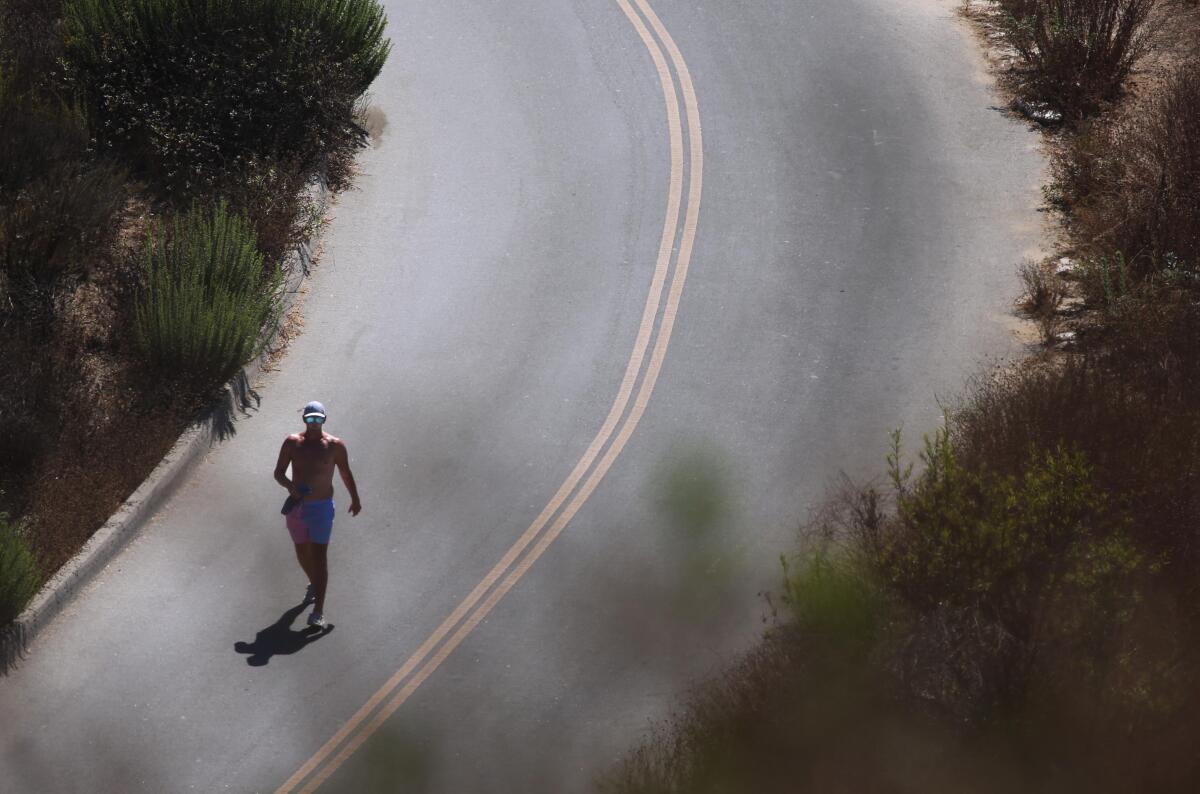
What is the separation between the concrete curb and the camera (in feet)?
37.7

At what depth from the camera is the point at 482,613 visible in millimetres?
11719

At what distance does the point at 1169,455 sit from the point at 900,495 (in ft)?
6.47

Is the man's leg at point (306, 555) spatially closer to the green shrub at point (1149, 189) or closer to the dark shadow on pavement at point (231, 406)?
the dark shadow on pavement at point (231, 406)

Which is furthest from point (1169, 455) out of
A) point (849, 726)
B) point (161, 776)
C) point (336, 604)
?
point (161, 776)

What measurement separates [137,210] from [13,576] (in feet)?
17.9

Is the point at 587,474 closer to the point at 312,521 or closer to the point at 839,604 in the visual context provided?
the point at 312,521

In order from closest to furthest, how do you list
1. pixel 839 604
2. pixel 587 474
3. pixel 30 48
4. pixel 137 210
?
pixel 839 604, pixel 587 474, pixel 137 210, pixel 30 48

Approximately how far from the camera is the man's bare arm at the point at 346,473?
448 inches

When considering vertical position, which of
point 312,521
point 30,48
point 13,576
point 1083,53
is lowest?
point 13,576

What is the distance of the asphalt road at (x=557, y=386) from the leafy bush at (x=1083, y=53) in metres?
0.71

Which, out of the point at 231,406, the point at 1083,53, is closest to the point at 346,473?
the point at 231,406

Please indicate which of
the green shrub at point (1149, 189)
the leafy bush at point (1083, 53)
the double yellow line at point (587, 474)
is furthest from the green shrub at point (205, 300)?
the leafy bush at point (1083, 53)

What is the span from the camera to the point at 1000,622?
10.5 meters

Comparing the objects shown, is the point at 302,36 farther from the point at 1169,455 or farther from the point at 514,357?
the point at 1169,455
